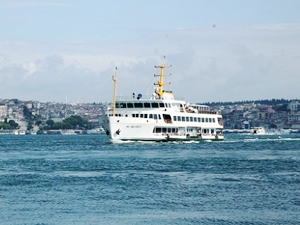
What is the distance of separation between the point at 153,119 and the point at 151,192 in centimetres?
5360

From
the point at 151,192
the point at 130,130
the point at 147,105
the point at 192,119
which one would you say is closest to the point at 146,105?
the point at 147,105

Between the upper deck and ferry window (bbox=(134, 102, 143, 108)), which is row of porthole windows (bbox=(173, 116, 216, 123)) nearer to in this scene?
the upper deck

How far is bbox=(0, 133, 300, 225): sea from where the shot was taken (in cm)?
3234

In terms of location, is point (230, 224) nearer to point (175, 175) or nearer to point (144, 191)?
point (144, 191)

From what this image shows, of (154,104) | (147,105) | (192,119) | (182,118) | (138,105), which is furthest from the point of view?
(192,119)

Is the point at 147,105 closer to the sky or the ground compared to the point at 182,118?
closer to the sky

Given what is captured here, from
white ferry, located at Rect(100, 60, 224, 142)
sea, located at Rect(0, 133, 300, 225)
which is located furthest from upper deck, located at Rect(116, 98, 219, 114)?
sea, located at Rect(0, 133, 300, 225)

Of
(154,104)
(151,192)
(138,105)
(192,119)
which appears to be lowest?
(151,192)

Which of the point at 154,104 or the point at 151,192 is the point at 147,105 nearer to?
the point at 154,104

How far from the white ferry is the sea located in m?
26.9

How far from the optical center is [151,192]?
40312mm

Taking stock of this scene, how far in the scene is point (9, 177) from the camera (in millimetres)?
49188

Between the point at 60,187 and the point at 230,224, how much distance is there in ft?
47.6

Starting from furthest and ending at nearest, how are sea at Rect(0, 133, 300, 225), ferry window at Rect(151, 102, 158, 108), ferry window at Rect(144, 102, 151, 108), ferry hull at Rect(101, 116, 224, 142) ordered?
ferry window at Rect(151, 102, 158, 108), ferry window at Rect(144, 102, 151, 108), ferry hull at Rect(101, 116, 224, 142), sea at Rect(0, 133, 300, 225)
